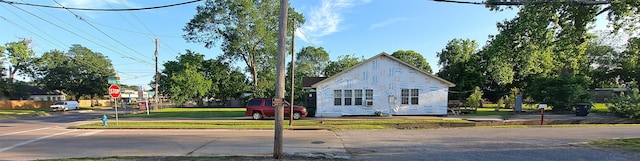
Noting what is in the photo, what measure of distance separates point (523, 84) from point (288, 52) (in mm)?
33725

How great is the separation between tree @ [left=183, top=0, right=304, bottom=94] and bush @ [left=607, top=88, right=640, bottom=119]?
36.9 meters

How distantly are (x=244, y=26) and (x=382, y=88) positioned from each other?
29.2 meters

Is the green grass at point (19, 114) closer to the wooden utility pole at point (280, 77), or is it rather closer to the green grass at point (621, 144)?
the wooden utility pole at point (280, 77)

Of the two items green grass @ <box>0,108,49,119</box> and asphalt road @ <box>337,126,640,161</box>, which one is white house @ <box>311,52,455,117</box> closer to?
asphalt road @ <box>337,126,640,161</box>

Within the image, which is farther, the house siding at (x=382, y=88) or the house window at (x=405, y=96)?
the house window at (x=405, y=96)

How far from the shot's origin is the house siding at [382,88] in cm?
2678

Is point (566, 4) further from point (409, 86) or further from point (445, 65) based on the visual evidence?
point (445, 65)

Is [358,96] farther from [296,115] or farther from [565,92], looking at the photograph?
[565,92]

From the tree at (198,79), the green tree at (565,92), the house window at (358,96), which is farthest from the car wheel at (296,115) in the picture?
the tree at (198,79)

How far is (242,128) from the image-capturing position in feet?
59.2

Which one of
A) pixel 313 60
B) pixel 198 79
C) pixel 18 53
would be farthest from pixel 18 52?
pixel 313 60

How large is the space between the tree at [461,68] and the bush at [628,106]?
16.8 metres

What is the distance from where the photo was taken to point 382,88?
1059 inches

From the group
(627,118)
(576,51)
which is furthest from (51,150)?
(627,118)
